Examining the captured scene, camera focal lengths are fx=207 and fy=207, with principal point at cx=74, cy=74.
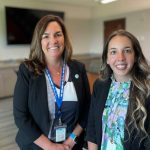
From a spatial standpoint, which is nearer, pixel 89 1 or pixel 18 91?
pixel 18 91

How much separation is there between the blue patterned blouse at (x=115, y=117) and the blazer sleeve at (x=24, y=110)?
0.44 meters

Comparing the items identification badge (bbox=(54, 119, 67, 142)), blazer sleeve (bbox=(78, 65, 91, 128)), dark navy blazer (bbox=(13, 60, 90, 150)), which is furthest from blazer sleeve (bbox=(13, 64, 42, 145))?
blazer sleeve (bbox=(78, 65, 91, 128))

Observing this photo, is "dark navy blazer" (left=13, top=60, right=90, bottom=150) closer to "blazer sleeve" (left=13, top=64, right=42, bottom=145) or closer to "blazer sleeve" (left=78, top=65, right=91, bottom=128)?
"blazer sleeve" (left=13, top=64, right=42, bottom=145)

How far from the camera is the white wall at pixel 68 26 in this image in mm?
5672

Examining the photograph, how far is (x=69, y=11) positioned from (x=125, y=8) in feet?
5.94

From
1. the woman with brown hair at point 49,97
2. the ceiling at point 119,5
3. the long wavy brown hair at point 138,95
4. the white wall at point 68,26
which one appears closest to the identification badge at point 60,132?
the woman with brown hair at point 49,97

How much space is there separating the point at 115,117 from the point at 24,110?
58cm

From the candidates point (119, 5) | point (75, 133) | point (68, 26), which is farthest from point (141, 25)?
point (75, 133)

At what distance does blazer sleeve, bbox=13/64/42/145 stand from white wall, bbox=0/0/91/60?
4.70 m

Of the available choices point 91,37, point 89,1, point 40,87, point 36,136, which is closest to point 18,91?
point 40,87

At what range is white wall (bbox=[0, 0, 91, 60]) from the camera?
567cm

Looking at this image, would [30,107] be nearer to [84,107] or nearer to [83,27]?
[84,107]

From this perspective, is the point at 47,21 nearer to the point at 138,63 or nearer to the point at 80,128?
the point at 138,63

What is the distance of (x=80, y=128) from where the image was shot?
1.46 meters
